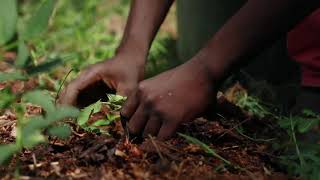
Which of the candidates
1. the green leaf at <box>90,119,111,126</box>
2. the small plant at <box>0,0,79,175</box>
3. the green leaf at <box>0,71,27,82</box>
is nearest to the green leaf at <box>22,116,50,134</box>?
the small plant at <box>0,0,79,175</box>

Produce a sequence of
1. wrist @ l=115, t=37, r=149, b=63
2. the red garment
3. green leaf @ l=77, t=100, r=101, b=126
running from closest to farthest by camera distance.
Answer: green leaf @ l=77, t=100, r=101, b=126 < the red garment < wrist @ l=115, t=37, r=149, b=63

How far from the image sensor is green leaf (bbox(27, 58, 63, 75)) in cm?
132

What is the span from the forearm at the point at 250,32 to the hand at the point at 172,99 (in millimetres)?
40

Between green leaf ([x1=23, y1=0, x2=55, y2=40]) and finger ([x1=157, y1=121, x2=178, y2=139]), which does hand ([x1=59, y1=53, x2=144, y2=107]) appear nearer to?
finger ([x1=157, y1=121, x2=178, y2=139])

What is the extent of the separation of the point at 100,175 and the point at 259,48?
526 millimetres

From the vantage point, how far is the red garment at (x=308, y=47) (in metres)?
1.87

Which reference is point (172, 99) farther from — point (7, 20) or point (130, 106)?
point (7, 20)

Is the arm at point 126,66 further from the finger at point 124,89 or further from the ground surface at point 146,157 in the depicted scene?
the ground surface at point 146,157

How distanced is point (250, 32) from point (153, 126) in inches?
13.3

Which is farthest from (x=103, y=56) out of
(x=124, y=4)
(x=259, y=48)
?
(x=259, y=48)

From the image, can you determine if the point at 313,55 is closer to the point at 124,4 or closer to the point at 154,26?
the point at 154,26

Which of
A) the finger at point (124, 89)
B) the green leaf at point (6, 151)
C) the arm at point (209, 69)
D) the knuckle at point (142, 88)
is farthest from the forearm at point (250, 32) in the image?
the green leaf at point (6, 151)

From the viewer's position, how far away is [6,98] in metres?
1.51

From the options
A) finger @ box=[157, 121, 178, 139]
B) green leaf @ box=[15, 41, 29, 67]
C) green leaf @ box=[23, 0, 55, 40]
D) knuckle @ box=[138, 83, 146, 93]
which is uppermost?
green leaf @ box=[23, 0, 55, 40]
